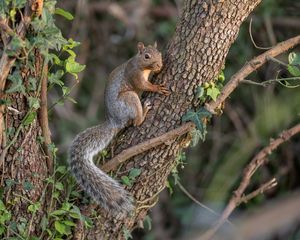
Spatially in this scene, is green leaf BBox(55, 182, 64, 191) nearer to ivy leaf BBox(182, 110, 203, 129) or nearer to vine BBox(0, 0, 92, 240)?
vine BBox(0, 0, 92, 240)

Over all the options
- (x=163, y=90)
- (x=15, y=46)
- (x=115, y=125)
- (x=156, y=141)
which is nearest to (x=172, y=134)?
(x=156, y=141)

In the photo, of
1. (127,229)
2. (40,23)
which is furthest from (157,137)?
(40,23)

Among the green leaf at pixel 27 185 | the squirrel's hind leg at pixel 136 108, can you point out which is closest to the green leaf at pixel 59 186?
the green leaf at pixel 27 185

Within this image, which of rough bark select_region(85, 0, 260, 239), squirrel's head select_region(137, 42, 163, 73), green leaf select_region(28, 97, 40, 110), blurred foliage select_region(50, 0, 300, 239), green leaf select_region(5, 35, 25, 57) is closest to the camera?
green leaf select_region(5, 35, 25, 57)

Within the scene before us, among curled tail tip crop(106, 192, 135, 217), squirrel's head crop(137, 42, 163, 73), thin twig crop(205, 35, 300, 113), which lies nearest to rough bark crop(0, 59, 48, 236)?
curled tail tip crop(106, 192, 135, 217)

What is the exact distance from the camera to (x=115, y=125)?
2400mm

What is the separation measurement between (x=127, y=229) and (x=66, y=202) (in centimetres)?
28

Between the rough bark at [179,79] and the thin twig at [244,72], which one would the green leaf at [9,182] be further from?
the thin twig at [244,72]

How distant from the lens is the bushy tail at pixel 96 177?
6.56 ft

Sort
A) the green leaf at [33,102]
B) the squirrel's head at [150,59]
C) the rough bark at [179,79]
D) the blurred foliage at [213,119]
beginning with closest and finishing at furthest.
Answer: the green leaf at [33,102] → the rough bark at [179,79] → the squirrel's head at [150,59] → the blurred foliage at [213,119]

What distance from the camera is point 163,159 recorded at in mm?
2105

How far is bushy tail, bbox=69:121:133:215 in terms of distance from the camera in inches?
78.7

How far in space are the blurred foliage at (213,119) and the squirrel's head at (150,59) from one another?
1.72m

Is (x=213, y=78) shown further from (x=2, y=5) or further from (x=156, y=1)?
(x=156, y=1)
